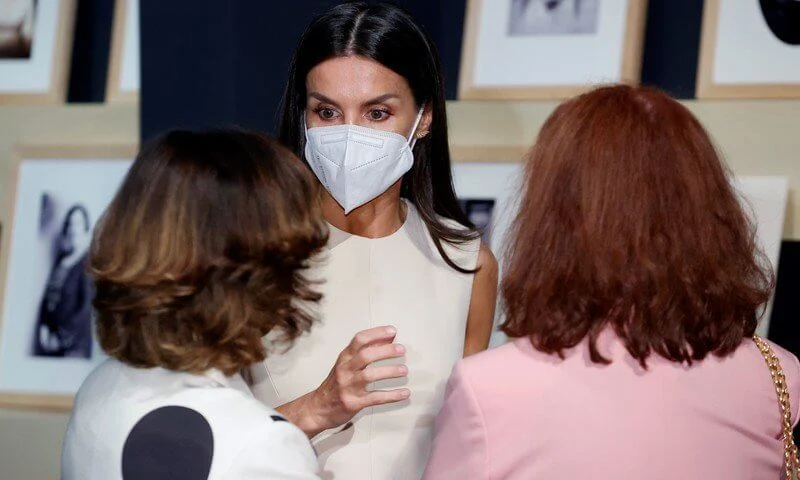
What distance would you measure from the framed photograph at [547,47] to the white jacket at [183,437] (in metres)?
2.11

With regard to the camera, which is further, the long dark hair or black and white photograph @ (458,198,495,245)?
black and white photograph @ (458,198,495,245)

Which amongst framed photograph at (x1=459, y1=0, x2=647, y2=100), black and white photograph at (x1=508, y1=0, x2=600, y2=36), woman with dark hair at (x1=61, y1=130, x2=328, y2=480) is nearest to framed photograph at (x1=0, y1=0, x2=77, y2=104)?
framed photograph at (x1=459, y1=0, x2=647, y2=100)

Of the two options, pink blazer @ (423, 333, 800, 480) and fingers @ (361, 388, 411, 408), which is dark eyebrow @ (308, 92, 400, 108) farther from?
pink blazer @ (423, 333, 800, 480)

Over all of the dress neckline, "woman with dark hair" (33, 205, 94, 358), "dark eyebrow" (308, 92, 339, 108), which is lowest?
"woman with dark hair" (33, 205, 94, 358)

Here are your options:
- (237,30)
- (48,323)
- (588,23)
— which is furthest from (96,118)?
(588,23)

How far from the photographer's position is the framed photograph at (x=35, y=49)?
14.0 ft

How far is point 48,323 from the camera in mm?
4117

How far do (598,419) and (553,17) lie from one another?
7.07 feet

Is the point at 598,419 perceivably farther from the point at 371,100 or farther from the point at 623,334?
the point at 371,100

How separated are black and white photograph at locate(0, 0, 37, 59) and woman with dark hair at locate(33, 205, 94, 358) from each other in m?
0.72

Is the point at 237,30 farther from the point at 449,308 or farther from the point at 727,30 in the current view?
the point at 727,30

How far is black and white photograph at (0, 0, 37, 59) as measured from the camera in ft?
14.2

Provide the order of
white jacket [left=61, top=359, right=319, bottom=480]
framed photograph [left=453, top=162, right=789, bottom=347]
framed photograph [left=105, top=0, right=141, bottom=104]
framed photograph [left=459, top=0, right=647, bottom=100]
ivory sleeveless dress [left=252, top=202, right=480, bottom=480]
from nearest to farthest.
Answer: white jacket [left=61, top=359, right=319, bottom=480] < ivory sleeveless dress [left=252, top=202, right=480, bottom=480] < framed photograph [left=453, top=162, right=789, bottom=347] < framed photograph [left=459, top=0, right=647, bottom=100] < framed photograph [left=105, top=0, right=141, bottom=104]

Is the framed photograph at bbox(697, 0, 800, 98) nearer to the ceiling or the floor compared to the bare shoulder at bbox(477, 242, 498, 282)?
nearer to the ceiling
